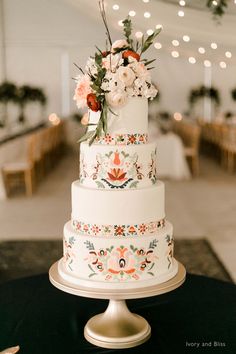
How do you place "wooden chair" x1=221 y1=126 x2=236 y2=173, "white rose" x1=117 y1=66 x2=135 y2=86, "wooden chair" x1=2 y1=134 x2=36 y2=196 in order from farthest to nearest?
1. "wooden chair" x1=221 y1=126 x2=236 y2=173
2. "wooden chair" x1=2 y1=134 x2=36 y2=196
3. "white rose" x1=117 y1=66 x2=135 y2=86

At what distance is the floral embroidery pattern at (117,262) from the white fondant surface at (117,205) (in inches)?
4.2

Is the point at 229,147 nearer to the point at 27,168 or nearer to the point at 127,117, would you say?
the point at 27,168

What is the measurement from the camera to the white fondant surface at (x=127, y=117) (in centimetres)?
202

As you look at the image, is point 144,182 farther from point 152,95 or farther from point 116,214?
point 152,95

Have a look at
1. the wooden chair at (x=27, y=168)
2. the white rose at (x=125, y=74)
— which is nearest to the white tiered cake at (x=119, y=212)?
the white rose at (x=125, y=74)

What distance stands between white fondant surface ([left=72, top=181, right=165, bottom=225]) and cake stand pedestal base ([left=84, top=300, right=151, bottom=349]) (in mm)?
385

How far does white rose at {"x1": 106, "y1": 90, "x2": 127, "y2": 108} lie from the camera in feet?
6.36

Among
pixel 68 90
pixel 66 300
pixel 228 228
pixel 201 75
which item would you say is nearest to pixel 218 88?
pixel 201 75

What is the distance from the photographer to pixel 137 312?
2.31 m

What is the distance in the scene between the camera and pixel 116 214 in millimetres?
2027

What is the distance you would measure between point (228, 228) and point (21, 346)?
4016 mm

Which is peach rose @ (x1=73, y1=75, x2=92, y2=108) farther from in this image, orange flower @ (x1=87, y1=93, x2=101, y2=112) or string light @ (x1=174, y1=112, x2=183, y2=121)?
string light @ (x1=174, y1=112, x2=183, y2=121)

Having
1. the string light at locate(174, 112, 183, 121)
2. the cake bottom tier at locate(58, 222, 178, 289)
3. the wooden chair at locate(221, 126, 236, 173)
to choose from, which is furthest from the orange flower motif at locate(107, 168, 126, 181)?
the string light at locate(174, 112, 183, 121)

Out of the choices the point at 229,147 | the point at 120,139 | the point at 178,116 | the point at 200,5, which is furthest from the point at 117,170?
the point at 178,116
